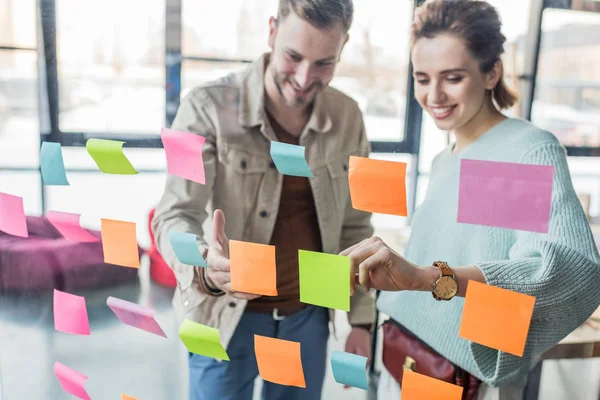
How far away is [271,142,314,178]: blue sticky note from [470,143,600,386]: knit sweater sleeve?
0.93 ft

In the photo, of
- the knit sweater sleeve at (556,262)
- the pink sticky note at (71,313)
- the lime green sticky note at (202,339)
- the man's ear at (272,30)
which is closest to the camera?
the knit sweater sleeve at (556,262)

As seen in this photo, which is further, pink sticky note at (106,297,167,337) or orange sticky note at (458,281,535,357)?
pink sticky note at (106,297,167,337)

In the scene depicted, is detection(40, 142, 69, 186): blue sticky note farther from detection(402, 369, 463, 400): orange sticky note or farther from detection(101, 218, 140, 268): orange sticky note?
detection(402, 369, 463, 400): orange sticky note

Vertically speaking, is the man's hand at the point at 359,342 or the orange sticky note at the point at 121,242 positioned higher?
the orange sticky note at the point at 121,242

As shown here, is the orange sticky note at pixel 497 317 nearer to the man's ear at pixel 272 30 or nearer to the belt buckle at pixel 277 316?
the belt buckle at pixel 277 316

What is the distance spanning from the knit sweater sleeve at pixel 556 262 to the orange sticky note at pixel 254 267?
306 millimetres

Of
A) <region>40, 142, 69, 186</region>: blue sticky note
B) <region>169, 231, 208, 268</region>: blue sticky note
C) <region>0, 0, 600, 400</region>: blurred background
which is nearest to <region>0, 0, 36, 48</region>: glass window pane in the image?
<region>0, 0, 600, 400</region>: blurred background

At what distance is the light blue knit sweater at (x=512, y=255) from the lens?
65 cm

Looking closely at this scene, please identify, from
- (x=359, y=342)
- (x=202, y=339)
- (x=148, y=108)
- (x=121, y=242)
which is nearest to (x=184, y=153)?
(x=148, y=108)

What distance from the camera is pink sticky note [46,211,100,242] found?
0.91 meters

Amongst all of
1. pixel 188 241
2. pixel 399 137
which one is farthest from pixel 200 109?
pixel 399 137

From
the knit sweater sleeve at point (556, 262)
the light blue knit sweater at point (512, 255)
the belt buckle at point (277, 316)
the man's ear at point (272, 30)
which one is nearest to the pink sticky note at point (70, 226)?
the belt buckle at point (277, 316)

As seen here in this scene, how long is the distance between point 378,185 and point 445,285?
16cm

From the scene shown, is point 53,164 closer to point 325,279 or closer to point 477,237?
point 325,279
